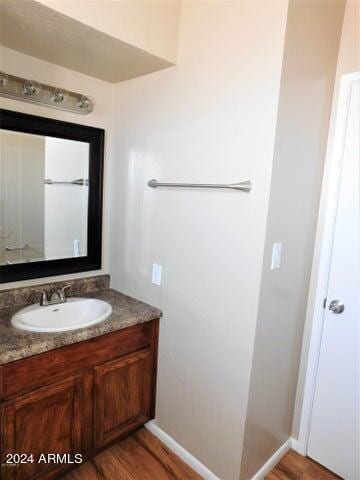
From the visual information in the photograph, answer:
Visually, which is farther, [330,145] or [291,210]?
[330,145]

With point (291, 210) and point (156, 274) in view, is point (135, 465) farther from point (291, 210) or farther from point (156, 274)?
point (291, 210)

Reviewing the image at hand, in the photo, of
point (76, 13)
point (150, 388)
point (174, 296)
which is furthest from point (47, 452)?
point (76, 13)

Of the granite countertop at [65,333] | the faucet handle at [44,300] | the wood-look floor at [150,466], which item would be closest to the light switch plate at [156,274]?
the granite countertop at [65,333]

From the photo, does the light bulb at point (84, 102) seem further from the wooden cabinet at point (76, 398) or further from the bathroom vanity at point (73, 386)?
the wooden cabinet at point (76, 398)

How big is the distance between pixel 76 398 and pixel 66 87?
1.72 m

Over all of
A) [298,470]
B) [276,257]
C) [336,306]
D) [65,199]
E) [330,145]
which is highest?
[330,145]

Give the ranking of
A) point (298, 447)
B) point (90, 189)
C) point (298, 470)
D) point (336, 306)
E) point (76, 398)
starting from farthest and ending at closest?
point (90, 189) < point (298, 447) < point (298, 470) < point (336, 306) < point (76, 398)

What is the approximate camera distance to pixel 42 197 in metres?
1.88

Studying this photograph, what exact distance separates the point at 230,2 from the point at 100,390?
6.61 ft

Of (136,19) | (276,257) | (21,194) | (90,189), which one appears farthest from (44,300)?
(136,19)

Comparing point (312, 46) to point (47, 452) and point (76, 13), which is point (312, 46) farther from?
point (47, 452)

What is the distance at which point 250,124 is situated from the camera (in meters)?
1.44

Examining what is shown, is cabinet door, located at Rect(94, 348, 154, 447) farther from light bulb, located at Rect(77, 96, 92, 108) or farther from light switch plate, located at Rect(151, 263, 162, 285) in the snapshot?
light bulb, located at Rect(77, 96, 92, 108)

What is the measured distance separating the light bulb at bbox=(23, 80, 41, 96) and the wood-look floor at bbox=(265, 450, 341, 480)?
7.98 ft
